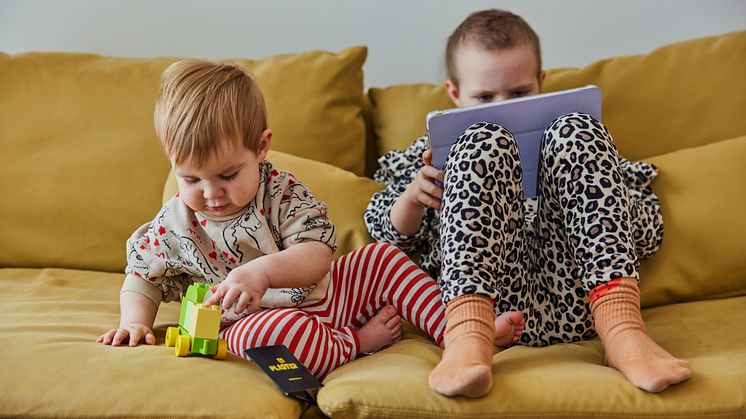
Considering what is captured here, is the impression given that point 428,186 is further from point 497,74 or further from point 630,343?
point 630,343

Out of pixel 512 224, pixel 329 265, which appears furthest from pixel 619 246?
pixel 329 265

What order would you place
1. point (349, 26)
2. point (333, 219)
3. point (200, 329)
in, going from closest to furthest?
point (200, 329)
point (333, 219)
point (349, 26)

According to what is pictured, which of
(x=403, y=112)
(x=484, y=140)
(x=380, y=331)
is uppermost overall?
(x=484, y=140)

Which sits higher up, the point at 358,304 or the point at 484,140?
the point at 484,140

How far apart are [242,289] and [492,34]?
0.72 m

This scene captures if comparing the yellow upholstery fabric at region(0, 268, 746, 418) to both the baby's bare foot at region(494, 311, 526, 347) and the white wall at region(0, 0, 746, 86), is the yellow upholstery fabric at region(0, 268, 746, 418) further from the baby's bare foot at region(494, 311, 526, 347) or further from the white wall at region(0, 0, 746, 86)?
the white wall at region(0, 0, 746, 86)

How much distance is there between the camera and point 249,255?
4.25 ft

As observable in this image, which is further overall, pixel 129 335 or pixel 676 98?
pixel 676 98

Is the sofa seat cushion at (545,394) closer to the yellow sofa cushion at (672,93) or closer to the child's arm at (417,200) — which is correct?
the child's arm at (417,200)

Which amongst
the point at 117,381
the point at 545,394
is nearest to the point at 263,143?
the point at 117,381

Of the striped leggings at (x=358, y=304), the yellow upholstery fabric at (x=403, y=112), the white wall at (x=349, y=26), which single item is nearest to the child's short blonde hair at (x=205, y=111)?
Result: the striped leggings at (x=358, y=304)

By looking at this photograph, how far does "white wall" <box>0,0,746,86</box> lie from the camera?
205cm

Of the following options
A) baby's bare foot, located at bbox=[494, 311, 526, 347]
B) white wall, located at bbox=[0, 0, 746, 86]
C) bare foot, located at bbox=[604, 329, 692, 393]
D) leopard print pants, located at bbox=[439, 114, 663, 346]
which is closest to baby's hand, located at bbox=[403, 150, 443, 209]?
leopard print pants, located at bbox=[439, 114, 663, 346]

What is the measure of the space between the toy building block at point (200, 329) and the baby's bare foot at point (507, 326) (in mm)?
405
